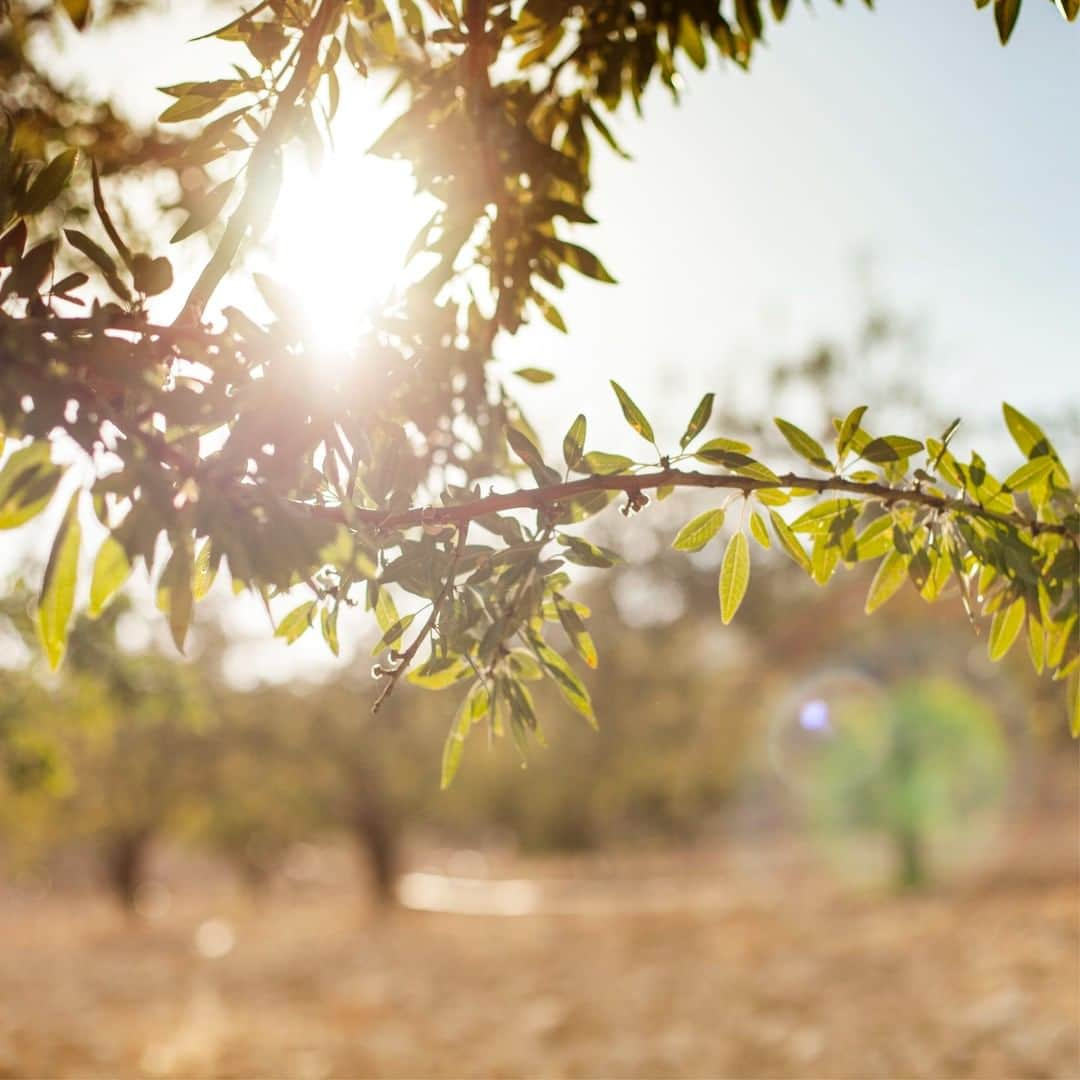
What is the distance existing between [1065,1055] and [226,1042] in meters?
6.59

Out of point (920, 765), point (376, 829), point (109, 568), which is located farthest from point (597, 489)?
point (376, 829)

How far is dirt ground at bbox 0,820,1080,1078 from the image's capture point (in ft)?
25.3

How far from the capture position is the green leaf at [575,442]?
2006 mm

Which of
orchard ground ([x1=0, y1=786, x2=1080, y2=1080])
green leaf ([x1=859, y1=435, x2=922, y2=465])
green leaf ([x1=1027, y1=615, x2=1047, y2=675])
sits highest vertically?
green leaf ([x1=859, y1=435, x2=922, y2=465])

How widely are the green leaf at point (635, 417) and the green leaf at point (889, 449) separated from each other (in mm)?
412

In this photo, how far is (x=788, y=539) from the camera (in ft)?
6.87

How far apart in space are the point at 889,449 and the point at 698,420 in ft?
1.26

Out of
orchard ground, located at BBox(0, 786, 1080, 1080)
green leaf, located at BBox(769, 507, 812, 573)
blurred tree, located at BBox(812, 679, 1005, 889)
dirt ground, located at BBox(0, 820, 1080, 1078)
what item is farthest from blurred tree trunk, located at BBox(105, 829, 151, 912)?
green leaf, located at BBox(769, 507, 812, 573)

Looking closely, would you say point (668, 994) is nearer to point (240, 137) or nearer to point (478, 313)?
point (478, 313)

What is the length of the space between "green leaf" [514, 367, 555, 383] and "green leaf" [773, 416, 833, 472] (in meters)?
0.89

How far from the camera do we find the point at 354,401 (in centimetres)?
223

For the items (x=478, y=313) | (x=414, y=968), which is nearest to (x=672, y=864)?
(x=414, y=968)

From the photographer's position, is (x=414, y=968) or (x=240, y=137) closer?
(x=240, y=137)

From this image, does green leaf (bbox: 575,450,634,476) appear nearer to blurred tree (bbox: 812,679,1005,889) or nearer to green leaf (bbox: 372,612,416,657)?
green leaf (bbox: 372,612,416,657)
